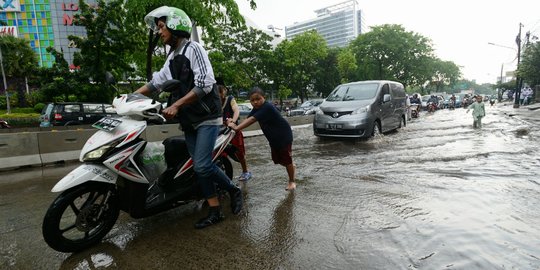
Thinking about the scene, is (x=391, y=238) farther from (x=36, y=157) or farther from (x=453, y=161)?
(x=36, y=157)

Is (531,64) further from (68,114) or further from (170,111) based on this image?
(68,114)

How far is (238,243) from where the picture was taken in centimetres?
288

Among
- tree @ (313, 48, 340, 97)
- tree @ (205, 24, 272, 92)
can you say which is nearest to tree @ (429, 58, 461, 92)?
tree @ (313, 48, 340, 97)

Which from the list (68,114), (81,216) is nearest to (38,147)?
(81,216)

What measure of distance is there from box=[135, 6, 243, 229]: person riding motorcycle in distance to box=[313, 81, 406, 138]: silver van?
598cm

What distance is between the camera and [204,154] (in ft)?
10.3

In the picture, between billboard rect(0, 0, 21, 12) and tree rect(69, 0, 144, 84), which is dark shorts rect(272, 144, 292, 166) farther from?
billboard rect(0, 0, 21, 12)

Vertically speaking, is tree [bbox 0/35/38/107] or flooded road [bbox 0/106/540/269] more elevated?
tree [bbox 0/35/38/107]

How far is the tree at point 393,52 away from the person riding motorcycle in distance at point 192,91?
129 ft

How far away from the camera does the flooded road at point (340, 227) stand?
99.4 inches

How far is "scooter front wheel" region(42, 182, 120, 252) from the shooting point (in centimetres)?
262

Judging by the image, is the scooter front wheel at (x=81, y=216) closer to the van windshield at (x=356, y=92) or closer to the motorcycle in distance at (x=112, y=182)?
the motorcycle in distance at (x=112, y=182)

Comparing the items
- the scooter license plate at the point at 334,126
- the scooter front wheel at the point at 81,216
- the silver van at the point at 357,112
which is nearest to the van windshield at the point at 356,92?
the silver van at the point at 357,112

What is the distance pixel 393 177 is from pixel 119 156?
3.94 metres
